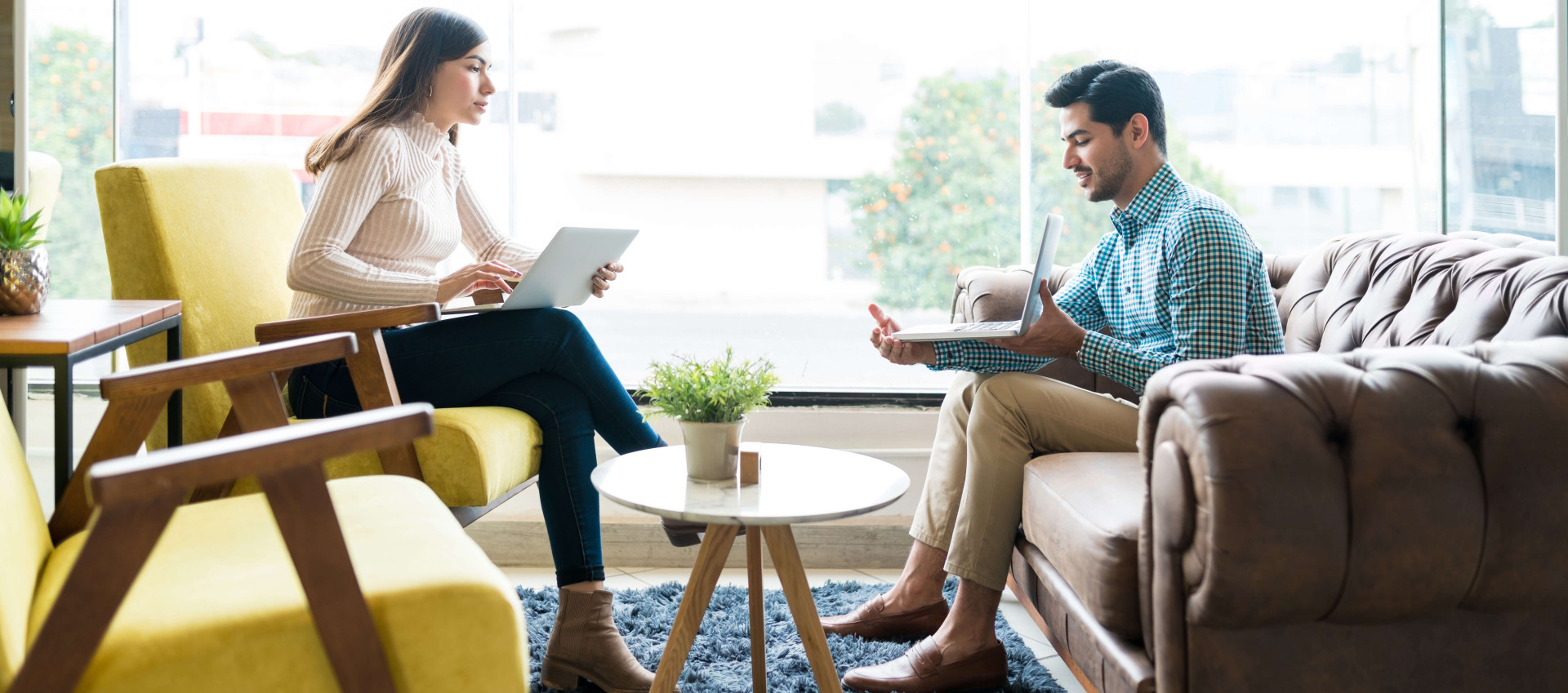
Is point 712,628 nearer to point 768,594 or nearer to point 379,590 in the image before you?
point 768,594

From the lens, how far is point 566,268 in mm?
1986

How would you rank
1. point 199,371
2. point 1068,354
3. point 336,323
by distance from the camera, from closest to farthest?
point 199,371
point 336,323
point 1068,354

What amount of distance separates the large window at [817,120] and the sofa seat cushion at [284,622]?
1.78m

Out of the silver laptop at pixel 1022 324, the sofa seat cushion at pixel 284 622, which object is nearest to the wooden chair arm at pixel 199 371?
the sofa seat cushion at pixel 284 622

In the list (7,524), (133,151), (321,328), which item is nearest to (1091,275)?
(321,328)

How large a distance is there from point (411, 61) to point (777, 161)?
106cm

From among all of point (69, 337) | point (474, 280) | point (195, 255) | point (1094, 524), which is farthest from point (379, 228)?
point (1094, 524)

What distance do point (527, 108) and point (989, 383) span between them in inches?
62.1

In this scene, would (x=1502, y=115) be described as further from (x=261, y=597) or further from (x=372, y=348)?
(x=261, y=597)

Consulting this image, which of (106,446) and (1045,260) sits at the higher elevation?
(1045,260)

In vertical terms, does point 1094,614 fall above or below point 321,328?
below

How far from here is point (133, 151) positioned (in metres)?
2.77

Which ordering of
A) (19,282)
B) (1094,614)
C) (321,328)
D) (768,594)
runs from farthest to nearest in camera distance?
Answer: (768,594) < (321,328) < (19,282) < (1094,614)

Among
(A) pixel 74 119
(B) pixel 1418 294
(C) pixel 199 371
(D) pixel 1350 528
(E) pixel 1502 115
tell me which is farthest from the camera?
(A) pixel 74 119
